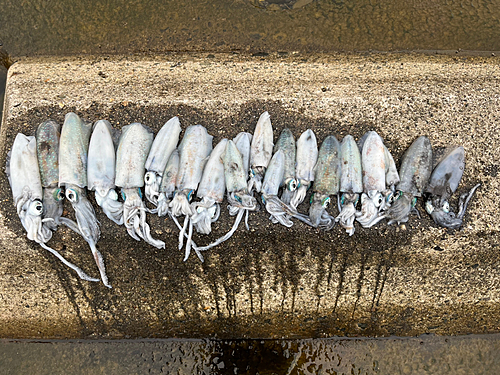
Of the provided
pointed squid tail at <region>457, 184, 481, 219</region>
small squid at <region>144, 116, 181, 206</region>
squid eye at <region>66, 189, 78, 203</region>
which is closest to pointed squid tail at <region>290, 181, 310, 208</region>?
small squid at <region>144, 116, 181, 206</region>

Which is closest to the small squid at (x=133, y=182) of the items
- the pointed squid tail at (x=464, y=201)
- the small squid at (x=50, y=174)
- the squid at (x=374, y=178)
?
the small squid at (x=50, y=174)

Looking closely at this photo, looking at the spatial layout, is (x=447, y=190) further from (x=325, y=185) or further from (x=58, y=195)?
(x=58, y=195)

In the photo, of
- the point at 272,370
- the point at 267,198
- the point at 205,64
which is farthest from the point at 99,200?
the point at 272,370

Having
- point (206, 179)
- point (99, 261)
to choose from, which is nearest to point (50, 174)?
point (99, 261)

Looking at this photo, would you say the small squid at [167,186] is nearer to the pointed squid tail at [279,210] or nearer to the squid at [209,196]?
the squid at [209,196]

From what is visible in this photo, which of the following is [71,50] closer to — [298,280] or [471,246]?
[298,280]

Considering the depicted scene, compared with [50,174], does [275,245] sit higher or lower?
lower
